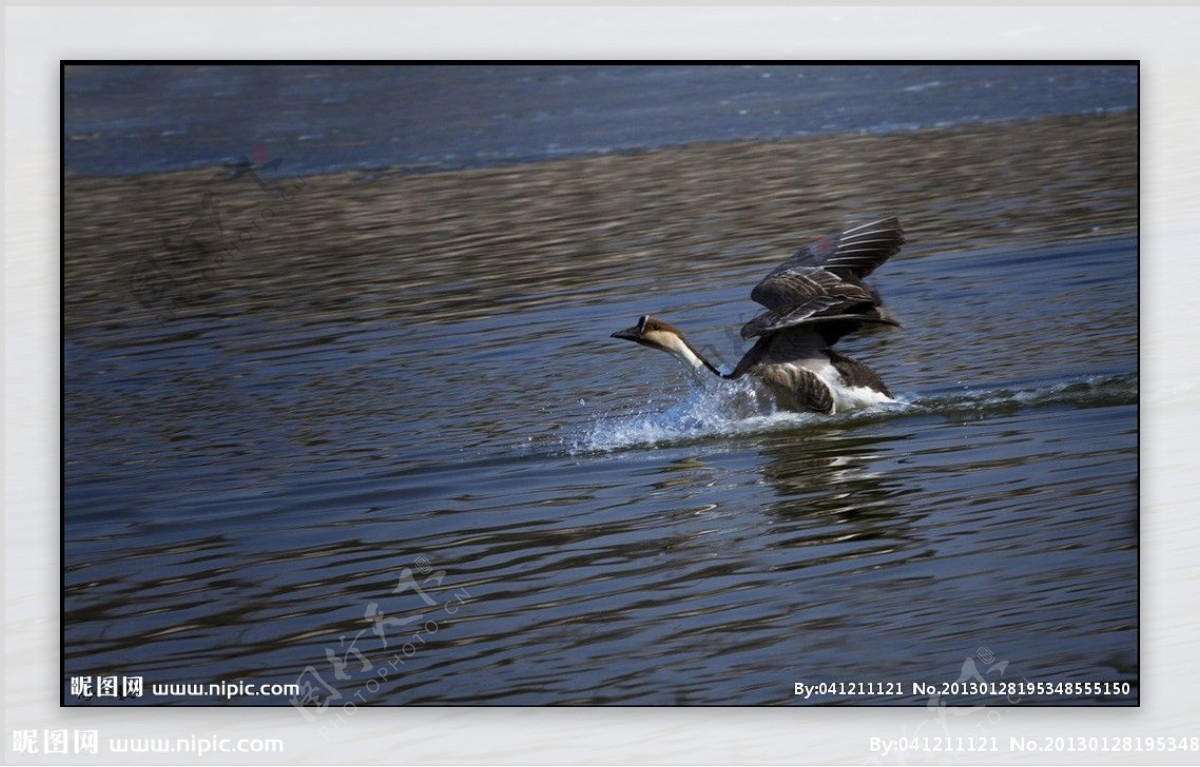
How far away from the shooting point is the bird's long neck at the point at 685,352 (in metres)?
6.42

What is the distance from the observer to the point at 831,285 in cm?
617

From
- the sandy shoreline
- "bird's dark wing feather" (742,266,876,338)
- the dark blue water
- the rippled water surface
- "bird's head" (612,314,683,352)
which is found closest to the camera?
the rippled water surface

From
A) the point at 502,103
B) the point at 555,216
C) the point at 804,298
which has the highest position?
the point at 502,103

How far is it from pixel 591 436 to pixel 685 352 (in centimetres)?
49

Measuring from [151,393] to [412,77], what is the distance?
61.8 inches

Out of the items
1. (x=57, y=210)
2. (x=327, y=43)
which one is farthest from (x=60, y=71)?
(x=327, y=43)

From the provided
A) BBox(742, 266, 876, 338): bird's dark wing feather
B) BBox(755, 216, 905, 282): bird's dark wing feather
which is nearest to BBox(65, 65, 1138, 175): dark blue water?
BBox(755, 216, 905, 282): bird's dark wing feather

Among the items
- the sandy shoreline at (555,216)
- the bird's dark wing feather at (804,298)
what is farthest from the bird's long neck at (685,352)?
the sandy shoreline at (555,216)

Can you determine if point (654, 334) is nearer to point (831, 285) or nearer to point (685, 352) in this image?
point (685, 352)

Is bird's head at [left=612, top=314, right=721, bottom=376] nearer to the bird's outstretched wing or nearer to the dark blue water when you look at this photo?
the bird's outstretched wing

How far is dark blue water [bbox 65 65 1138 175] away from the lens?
19.2 feet

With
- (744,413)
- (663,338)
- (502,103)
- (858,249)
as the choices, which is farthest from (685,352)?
(502,103)

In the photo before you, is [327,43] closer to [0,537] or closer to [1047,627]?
[0,537]

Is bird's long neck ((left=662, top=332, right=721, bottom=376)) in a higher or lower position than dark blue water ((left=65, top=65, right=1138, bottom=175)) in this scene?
lower
